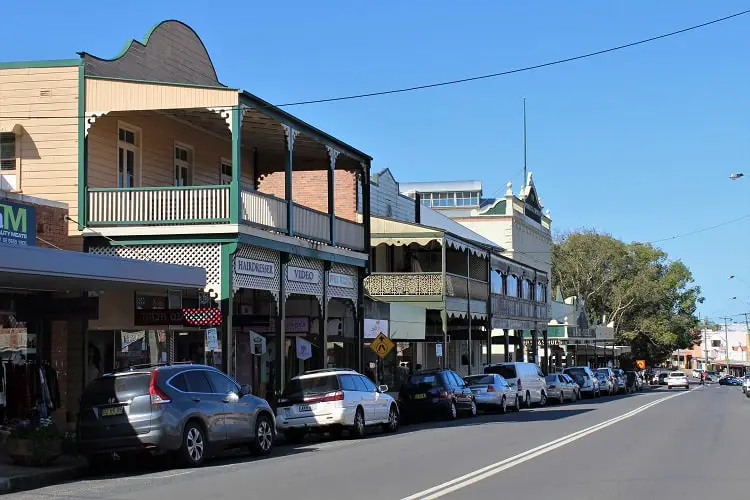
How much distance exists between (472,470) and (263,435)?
4760mm

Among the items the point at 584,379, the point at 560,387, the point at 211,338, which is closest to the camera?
the point at 211,338

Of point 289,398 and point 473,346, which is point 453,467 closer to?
point 289,398

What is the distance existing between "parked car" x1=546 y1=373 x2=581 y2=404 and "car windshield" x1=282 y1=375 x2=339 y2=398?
22.3 meters

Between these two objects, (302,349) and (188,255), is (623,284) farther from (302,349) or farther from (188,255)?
(188,255)

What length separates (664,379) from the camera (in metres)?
94.0

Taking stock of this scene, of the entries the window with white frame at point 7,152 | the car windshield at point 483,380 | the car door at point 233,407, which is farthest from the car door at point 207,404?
the car windshield at point 483,380

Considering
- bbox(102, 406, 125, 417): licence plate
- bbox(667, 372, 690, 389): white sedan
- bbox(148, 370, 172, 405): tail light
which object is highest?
bbox(148, 370, 172, 405): tail light

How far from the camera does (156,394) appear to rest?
15.2 metres

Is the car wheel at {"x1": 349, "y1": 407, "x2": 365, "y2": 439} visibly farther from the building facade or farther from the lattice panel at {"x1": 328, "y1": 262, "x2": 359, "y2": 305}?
the lattice panel at {"x1": 328, "y1": 262, "x2": 359, "y2": 305}

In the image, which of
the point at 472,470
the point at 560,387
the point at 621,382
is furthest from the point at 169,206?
the point at 621,382

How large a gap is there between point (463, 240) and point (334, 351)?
741 cm

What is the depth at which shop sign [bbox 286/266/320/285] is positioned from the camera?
25.1m

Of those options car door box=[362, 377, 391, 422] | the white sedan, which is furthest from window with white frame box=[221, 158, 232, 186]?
the white sedan

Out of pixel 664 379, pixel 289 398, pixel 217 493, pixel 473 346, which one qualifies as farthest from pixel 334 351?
pixel 664 379
